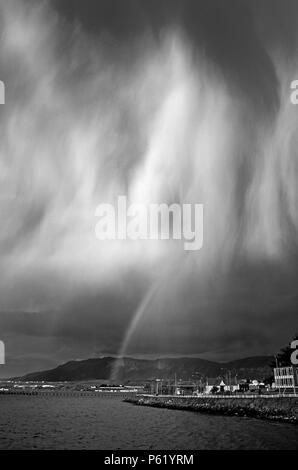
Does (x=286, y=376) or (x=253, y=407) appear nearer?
(x=253, y=407)

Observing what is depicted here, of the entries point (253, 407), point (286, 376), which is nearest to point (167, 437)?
point (253, 407)

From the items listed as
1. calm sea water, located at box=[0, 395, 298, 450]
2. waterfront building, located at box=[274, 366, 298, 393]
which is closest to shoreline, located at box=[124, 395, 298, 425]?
calm sea water, located at box=[0, 395, 298, 450]

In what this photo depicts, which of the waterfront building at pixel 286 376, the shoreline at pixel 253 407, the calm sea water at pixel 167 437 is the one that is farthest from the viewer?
the waterfront building at pixel 286 376

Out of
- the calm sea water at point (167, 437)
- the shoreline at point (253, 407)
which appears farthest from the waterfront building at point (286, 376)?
the calm sea water at point (167, 437)

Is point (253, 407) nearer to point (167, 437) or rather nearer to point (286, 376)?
point (167, 437)

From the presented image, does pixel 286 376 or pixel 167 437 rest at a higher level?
pixel 286 376

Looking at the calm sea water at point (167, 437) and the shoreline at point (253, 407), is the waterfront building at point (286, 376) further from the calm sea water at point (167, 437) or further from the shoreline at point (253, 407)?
the calm sea water at point (167, 437)

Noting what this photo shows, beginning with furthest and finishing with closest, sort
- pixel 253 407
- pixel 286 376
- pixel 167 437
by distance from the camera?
pixel 286 376 < pixel 253 407 < pixel 167 437

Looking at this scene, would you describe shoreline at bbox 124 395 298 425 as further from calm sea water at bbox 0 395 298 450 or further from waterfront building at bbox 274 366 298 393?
waterfront building at bbox 274 366 298 393

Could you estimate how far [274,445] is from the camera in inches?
2420

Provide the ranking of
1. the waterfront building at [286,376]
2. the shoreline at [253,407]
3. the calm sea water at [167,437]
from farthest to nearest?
the waterfront building at [286,376], the shoreline at [253,407], the calm sea water at [167,437]

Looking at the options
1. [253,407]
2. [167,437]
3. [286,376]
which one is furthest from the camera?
[286,376]
